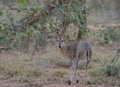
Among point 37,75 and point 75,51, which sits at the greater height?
point 75,51

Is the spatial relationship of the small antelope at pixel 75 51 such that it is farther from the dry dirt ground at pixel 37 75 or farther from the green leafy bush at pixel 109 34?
the green leafy bush at pixel 109 34

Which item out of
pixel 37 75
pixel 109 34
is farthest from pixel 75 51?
pixel 109 34

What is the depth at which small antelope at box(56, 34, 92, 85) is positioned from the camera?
9.86 meters

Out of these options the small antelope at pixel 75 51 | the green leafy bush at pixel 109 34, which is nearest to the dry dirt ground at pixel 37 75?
the small antelope at pixel 75 51

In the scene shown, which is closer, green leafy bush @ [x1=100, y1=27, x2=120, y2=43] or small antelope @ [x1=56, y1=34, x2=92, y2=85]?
green leafy bush @ [x1=100, y1=27, x2=120, y2=43]

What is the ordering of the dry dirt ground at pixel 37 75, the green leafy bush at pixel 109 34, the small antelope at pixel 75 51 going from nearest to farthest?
the green leafy bush at pixel 109 34, the dry dirt ground at pixel 37 75, the small antelope at pixel 75 51

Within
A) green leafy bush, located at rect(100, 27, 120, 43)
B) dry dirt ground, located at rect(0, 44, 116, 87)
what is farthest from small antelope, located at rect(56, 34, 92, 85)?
green leafy bush, located at rect(100, 27, 120, 43)

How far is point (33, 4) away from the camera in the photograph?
806cm

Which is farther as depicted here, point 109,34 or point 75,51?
point 75,51

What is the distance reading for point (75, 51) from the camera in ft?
33.3

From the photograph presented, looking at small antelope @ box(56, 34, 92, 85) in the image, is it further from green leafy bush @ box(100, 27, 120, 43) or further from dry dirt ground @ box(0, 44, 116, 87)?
green leafy bush @ box(100, 27, 120, 43)

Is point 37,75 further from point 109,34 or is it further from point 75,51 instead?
point 109,34

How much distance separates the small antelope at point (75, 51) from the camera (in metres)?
9.86

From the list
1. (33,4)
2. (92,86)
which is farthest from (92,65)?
(33,4)
